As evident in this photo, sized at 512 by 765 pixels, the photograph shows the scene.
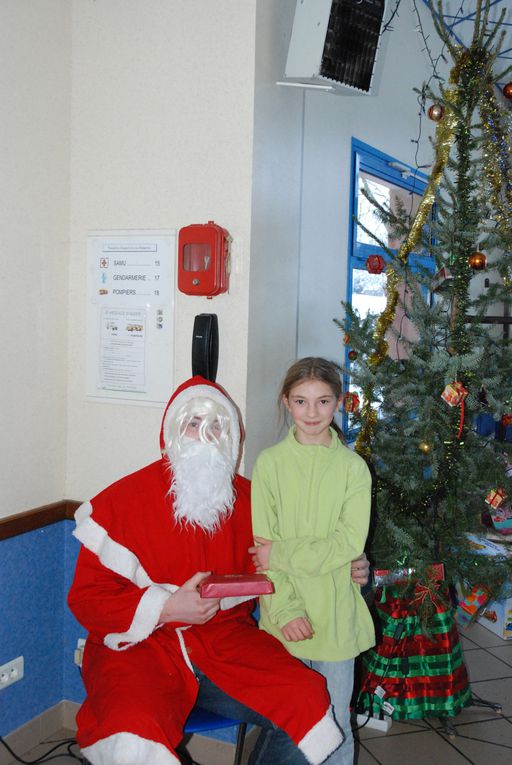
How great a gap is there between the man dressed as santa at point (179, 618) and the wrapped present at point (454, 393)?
696mm

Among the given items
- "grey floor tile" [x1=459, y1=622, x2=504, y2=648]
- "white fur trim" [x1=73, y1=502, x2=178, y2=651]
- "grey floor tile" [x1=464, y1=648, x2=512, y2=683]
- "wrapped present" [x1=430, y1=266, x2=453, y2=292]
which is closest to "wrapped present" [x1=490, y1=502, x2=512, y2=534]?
"grey floor tile" [x1=459, y1=622, x2=504, y2=648]

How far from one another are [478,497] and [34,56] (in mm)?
2236

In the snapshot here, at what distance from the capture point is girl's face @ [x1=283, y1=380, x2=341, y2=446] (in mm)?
1951

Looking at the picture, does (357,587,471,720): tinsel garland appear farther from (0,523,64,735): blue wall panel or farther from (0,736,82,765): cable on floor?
(0,523,64,735): blue wall panel

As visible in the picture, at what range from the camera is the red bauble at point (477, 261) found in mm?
2413

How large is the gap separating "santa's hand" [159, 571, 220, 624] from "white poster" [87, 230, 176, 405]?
77 cm

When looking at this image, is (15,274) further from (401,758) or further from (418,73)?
(418,73)

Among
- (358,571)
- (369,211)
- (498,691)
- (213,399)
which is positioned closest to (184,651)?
(358,571)

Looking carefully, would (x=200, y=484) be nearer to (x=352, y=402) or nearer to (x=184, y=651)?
(x=184, y=651)

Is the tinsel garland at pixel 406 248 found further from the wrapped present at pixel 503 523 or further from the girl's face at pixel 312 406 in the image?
the wrapped present at pixel 503 523

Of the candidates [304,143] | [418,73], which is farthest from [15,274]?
[418,73]

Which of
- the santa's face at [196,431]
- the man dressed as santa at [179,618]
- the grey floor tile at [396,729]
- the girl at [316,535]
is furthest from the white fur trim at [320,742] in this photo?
the grey floor tile at [396,729]

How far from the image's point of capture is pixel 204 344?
2.25 metres

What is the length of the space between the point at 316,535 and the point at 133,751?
2.37ft
